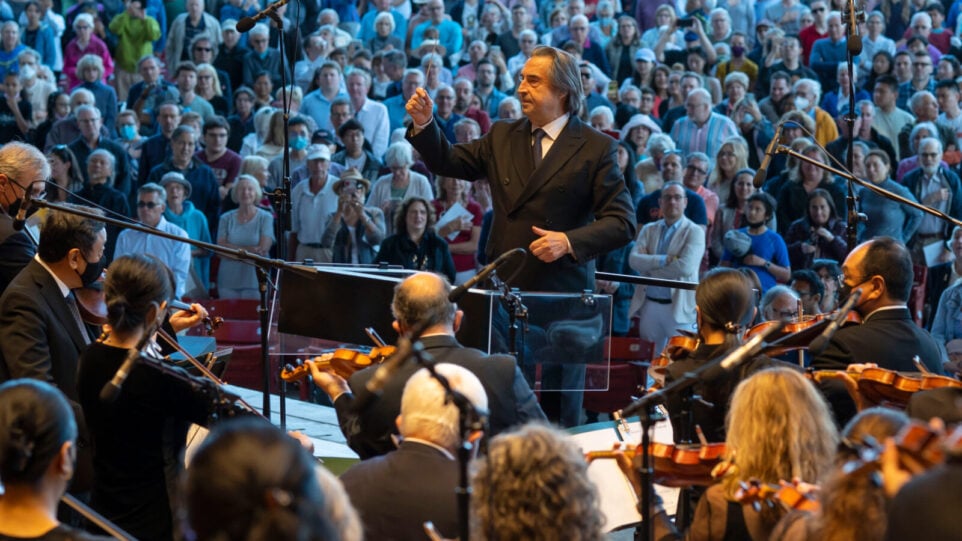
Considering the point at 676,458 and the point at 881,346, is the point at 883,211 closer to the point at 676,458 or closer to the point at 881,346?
the point at 881,346

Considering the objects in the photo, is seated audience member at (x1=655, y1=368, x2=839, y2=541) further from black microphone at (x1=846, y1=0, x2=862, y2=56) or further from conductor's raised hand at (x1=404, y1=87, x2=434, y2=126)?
black microphone at (x1=846, y1=0, x2=862, y2=56)

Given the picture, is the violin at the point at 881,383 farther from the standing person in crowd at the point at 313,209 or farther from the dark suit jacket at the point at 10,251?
the standing person in crowd at the point at 313,209

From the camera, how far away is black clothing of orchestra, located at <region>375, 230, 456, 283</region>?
9.17 metres

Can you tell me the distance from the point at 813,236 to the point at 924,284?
1.04m

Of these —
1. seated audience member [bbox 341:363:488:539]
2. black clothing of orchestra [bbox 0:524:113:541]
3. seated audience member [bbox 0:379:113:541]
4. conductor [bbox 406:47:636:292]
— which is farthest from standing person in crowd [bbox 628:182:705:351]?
black clothing of orchestra [bbox 0:524:113:541]

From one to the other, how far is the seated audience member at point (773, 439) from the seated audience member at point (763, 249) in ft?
19.2

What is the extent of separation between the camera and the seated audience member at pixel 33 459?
9.61ft

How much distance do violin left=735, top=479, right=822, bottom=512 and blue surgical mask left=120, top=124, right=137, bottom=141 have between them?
990 centimetres

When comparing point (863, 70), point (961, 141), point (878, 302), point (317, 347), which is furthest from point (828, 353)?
point (863, 70)

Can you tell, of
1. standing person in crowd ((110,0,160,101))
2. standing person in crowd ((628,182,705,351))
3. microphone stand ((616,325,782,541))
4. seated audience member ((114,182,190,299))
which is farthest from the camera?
standing person in crowd ((110,0,160,101))

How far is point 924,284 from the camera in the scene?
10062 millimetres

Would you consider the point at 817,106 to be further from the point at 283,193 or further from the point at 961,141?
the point at 283,193

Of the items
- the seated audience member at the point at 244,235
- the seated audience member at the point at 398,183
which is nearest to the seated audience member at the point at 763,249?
the seated audience member at the point at 398,183

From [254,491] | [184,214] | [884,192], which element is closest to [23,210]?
[254,491]
